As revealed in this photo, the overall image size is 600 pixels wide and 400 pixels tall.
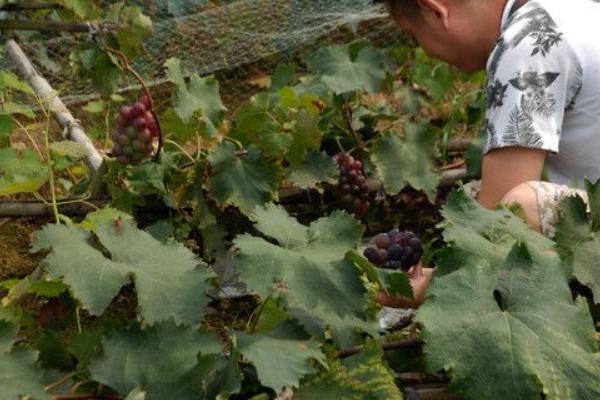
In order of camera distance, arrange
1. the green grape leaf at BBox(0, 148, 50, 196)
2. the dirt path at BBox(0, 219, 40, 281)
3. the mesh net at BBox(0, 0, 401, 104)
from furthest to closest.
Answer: the mesh net at BBox(0, 0, 401, 104)
the dirt path at BBox(0, 219, 40, 281)
the green grape leaf at BBox(0, 148, 50, 196)

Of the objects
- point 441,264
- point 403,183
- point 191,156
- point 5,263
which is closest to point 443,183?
point 403,183

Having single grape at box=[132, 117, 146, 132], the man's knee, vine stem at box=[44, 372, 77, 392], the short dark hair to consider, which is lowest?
the man's knee

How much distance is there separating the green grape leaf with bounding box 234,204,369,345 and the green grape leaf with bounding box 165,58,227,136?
92cm

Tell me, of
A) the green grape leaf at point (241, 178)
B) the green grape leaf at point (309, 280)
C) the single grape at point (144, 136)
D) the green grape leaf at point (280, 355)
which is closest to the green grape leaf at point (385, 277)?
the green grape leaf at point (309, 280)

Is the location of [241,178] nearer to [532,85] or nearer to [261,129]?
[261,129]

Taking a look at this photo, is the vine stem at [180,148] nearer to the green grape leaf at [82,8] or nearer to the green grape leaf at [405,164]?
the green grape leaf at [82,8]

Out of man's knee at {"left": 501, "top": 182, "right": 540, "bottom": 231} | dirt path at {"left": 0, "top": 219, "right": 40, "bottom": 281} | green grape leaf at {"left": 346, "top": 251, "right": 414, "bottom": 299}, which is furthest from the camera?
dirt path at {"left": 0, "top": 219, "right": 40, "bottom": 281}

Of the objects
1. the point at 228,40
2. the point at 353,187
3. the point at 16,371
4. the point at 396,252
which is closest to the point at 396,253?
the point at 396,252

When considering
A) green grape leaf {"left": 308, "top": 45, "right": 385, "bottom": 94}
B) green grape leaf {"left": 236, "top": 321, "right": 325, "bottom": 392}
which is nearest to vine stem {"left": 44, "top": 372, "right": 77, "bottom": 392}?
green grape leaf {"left": 236, "top": 321, "right": 325, "bottom": 392}

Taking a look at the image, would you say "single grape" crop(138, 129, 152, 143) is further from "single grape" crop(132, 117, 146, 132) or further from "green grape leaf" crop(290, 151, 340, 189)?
"green grape leaf" crop(290, 151, 340, 189)

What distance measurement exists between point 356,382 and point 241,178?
3.26 feet

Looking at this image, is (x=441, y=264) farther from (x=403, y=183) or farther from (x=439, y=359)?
(x=403, y=183)

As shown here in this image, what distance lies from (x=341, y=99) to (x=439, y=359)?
1512mm

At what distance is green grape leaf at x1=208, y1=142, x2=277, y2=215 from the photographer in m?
2.11
